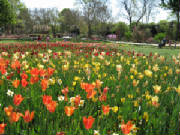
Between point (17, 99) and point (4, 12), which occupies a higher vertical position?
point (4, 12)

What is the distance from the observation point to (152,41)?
29.0 m

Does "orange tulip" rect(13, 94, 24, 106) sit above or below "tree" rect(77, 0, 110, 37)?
below

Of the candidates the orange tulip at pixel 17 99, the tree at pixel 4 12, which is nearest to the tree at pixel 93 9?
the tree at pixel 4 12

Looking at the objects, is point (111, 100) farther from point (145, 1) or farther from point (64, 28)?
point (64, 28)

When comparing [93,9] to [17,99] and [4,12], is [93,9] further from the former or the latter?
[17,99]

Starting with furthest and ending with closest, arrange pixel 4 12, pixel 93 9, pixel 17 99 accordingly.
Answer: pixel 93 9 → pixel 4 12 → pixel 17 99

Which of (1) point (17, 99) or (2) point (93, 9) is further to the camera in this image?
(2) point (93, 9)

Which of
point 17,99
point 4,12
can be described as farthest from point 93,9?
point 17,99

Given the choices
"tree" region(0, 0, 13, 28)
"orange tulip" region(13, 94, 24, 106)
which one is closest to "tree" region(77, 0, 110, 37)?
"tree" region(0, 0, 13, 28)

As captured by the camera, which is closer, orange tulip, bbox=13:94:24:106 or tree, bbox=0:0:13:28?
orange tulip, bbox=13:94:24:106

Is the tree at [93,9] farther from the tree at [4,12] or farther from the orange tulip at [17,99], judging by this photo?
the orange tulip at [17,99]

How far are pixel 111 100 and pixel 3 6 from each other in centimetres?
2819

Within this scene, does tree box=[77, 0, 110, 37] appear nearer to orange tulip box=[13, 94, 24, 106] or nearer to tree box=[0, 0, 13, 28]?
tree box=[0, 0, 13, 28]

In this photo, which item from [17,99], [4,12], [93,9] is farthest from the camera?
[93,9]
